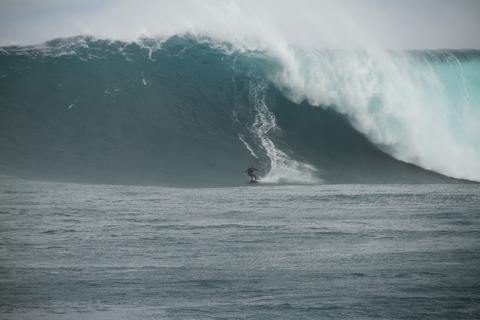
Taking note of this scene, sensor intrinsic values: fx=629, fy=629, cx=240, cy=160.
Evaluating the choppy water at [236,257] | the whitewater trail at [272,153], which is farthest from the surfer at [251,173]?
the choppy water at [236,257]

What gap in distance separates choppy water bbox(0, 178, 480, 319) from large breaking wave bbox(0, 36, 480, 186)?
6.38 metres

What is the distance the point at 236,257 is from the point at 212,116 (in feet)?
71.2

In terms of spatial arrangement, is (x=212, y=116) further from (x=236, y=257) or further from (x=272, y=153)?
(x=236, y=257)

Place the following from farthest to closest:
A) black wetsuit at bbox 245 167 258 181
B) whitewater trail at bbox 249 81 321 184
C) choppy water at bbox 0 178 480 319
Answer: whitewater trail at bbox 249 81 321 184 < black wetsuit at bbox 245 167 258 181 < choppy water at bbox 0 178 480 319

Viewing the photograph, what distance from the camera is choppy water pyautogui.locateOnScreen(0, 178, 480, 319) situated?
973 centimetres

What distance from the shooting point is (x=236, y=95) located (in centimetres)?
3675

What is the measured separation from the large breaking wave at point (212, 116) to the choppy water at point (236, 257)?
6.38 meters

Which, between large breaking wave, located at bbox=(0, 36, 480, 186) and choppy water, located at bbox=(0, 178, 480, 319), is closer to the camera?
choppy water, located at bbox=(0, 178, 480, 319)

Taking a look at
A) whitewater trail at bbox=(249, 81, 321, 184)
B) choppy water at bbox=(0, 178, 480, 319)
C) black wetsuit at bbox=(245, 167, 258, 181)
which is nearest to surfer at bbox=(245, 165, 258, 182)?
black wetsuit at bbox=(245, 167, 258, 181)

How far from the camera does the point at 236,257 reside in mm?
13219

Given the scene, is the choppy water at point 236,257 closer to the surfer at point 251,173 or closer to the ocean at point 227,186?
the ocean at point 227,186

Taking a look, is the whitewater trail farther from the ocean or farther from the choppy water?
the choppy water

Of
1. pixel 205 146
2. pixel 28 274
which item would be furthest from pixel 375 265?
pixel 205 146

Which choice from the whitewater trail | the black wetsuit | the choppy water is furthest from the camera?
the whitewater trail
